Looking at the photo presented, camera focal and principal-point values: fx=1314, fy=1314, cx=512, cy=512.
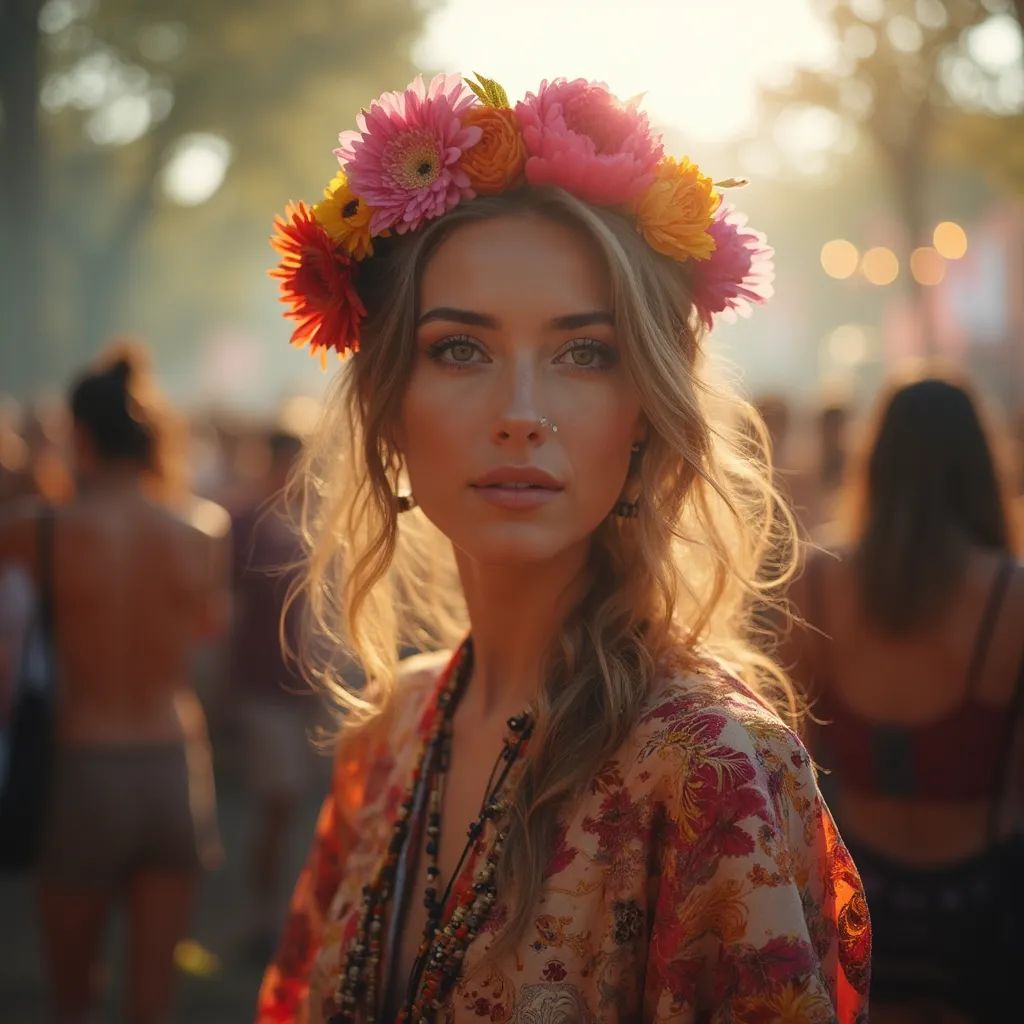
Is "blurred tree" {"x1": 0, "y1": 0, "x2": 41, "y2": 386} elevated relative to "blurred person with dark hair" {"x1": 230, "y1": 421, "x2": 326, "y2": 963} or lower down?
elevated

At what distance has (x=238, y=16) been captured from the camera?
24391 mm

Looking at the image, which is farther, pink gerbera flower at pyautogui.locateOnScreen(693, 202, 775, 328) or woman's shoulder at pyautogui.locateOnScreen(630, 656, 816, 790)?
pink gerbera flower at pyautogui.locateOnScreen(693, 202, 775, 328)

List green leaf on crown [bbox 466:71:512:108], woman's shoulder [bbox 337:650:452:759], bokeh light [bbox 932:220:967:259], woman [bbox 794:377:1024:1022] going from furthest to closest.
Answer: bokeh light [bbox 932:220:967:259]
woman [bbox 794:377:1024:1022]
woman's shoulder [bbox 337:650:452:759]
green leaf on crown [bbox 466:71:512:108]

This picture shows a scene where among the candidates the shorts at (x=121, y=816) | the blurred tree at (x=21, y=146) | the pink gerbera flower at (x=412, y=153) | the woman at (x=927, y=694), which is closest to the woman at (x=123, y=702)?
the shorts at (x=121, y=816)

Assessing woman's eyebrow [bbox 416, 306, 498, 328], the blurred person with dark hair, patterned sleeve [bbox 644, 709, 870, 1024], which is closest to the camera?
patterned sleeve [bbox 644, 709, 870, 1024]

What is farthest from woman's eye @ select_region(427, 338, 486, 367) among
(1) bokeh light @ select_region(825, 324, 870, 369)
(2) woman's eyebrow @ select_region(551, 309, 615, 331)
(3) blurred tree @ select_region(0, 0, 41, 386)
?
(1) bokeh light @ select_region(825, 324, 870, 369)

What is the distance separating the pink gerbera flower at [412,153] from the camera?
1967 millimetres

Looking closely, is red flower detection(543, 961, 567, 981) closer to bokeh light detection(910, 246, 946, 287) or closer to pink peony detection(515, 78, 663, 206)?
pink peony detection(515, 78, 663, 206)

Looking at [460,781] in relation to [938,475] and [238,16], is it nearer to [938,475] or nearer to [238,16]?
[938,475]

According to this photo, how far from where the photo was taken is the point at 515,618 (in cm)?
207

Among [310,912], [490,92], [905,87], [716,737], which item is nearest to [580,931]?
[716,737]

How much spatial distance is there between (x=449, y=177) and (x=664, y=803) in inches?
37.8

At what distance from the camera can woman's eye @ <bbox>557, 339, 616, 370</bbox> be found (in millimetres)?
1920

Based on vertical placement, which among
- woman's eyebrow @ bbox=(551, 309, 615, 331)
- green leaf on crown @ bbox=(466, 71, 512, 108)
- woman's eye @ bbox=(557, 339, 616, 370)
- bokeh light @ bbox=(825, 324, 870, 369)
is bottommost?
woman's eye @ bbox=(557, 339, 616, 370)
